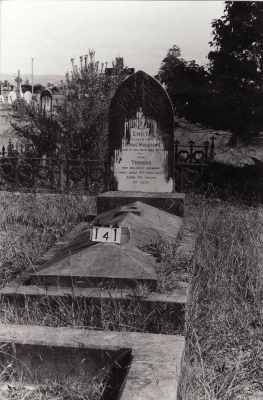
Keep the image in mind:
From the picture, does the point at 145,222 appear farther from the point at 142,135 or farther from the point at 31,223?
the point at 31,223

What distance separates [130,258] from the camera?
293 cm

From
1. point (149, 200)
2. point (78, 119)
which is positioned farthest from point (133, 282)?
point (78, 119)

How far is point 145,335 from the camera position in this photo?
2180 mm

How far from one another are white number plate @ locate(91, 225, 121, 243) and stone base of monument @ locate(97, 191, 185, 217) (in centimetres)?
176

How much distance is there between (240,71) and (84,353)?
7860 mm

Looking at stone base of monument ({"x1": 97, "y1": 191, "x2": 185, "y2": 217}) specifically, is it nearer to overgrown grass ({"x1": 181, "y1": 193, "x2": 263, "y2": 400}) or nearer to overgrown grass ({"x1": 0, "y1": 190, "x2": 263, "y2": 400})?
overgrown grass ({"x1": 181, "y1": 193, "x2": 263, "y2": 400})

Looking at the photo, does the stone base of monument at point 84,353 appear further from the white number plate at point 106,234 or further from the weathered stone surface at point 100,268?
the white number plate at point 106,234

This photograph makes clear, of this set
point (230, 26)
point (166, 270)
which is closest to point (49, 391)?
point (166, 270)

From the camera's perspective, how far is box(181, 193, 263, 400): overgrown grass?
6.93ft

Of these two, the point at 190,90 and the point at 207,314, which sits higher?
the point at 190,90

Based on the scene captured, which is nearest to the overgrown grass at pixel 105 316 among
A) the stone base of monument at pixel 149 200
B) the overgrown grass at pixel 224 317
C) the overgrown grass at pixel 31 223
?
the overgrown grass at pixel 224 317

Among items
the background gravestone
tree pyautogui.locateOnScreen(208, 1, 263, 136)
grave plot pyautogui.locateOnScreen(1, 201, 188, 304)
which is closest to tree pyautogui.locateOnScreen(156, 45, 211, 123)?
tree pyautogui.locateOnScreen(208, 1, 263, 136)

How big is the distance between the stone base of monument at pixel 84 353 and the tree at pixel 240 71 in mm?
7025

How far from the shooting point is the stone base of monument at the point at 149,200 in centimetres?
473
